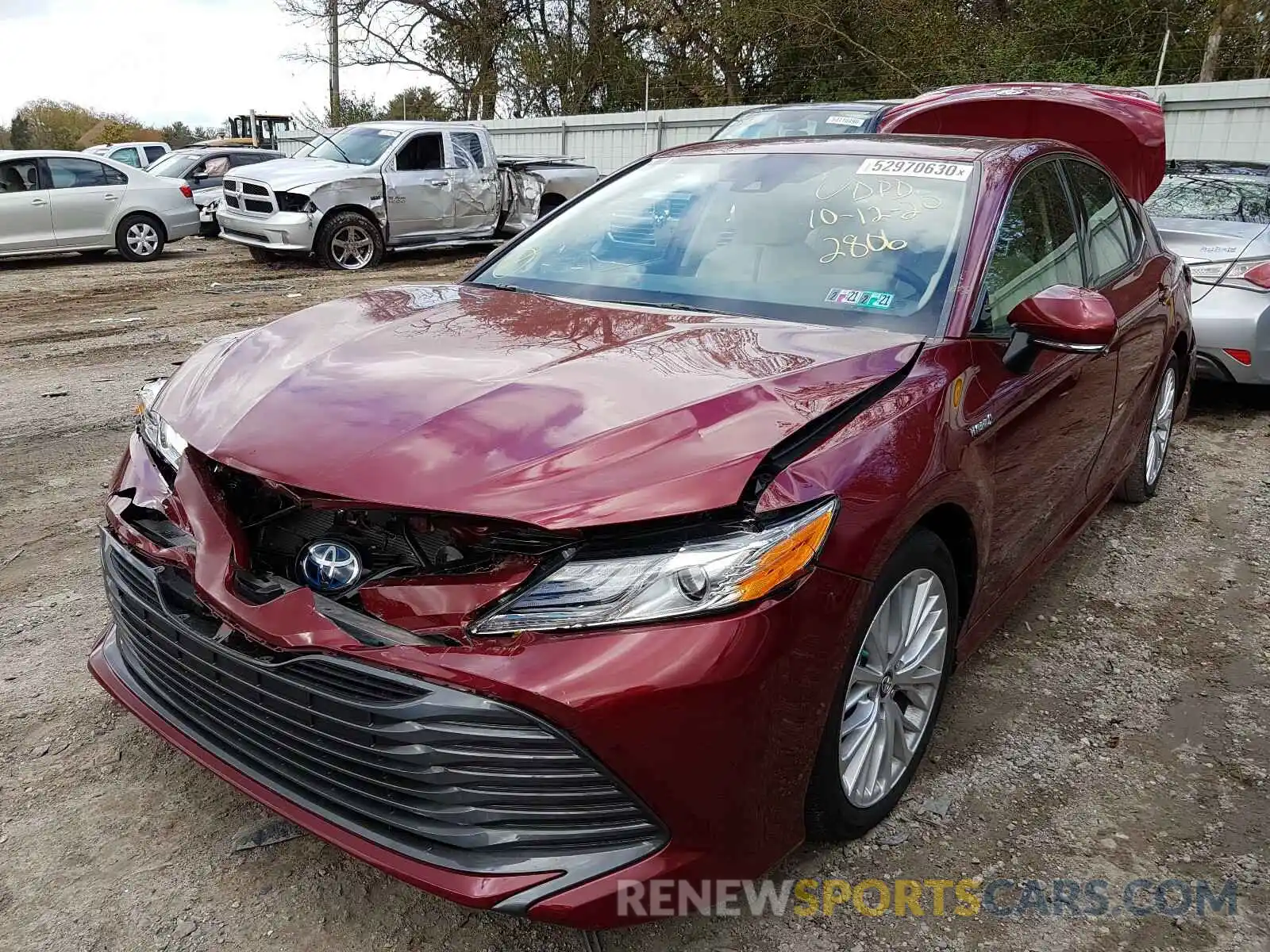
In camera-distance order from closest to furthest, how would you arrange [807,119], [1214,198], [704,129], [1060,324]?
[1060,324] → [1214,198] → [807,119] → [704,129]

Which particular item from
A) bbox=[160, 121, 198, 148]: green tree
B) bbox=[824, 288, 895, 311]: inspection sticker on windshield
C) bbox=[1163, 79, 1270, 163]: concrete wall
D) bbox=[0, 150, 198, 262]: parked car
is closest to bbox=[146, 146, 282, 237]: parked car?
bbox=[0, 150, 198, 262]: parked car

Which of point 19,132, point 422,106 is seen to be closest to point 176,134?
point 19,132

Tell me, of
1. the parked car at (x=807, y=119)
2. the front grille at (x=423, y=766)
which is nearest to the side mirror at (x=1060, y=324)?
the front grille at (x=423, y=766)

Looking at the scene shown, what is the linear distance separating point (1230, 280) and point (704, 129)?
1426 centimetres

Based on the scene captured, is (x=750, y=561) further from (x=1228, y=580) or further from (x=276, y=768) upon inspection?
(x=1228, y=580)

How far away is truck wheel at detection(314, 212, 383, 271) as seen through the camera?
1203 cm

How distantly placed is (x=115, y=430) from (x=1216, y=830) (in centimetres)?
534

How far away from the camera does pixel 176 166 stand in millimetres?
16359

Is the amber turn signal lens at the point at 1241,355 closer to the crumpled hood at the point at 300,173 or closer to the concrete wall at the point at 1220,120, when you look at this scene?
the concrete wall at the point at 1220,120

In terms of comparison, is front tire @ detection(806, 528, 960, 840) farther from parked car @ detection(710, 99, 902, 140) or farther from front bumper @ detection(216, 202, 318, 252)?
front bumper @ detection(216, 202, 318, 252)

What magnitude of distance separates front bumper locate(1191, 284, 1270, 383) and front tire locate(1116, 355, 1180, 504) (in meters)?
1.15

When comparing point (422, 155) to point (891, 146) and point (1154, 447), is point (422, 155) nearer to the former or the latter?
point (1154, 447)

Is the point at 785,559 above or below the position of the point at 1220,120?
below

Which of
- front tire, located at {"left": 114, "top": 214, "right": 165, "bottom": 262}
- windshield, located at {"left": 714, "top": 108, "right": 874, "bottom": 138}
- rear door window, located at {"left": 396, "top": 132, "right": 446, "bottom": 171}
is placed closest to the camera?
windshield, located at {"left": 714, "top": 108, "right": 874, "bottom": 138}
